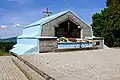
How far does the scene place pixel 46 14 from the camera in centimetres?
2984

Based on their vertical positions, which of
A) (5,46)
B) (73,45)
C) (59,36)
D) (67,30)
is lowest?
(5,46)

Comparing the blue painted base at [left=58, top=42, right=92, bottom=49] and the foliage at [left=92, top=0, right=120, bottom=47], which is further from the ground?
the foliage at [left=92, top=0, right=120, bottom=47]

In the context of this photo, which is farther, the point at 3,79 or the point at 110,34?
the point at 110,34

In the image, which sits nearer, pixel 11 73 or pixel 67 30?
pixel 11 73

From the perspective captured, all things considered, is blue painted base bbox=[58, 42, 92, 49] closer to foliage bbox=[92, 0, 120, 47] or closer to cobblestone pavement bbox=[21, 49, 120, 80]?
cobblestone pavement bbox=[21, 49, 120, 80]

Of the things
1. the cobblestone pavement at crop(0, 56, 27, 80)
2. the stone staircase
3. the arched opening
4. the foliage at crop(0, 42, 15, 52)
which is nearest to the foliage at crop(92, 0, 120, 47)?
the arched opening

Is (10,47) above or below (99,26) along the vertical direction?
below

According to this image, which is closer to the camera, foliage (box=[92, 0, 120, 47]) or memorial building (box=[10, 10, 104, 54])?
memorial building (box=[10, 10, 104, 54])

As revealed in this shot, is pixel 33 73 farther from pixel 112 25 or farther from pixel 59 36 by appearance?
pixel 112 25

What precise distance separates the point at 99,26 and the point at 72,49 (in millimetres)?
17671

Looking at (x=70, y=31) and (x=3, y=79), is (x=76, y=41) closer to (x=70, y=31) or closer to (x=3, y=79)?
(x=70, y=31)

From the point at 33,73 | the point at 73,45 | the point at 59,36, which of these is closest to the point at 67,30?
the point at 59,36

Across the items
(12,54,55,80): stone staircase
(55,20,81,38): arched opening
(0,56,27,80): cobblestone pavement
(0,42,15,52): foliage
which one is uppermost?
(55,20,81,38): arched opening

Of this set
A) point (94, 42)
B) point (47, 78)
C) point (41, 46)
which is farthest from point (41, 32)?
point (47, 78)
